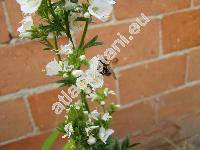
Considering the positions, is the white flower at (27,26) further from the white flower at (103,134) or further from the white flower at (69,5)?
the white flower at (103,134)

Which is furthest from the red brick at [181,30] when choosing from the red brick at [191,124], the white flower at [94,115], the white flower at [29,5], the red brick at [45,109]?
the white flower at [29,5]

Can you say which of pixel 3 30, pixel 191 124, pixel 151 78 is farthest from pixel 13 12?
pixel 191 124

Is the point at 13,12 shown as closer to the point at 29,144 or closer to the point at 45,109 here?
the point at 45,109

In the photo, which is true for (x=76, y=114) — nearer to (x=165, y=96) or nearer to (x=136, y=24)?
(x=136, y=24)

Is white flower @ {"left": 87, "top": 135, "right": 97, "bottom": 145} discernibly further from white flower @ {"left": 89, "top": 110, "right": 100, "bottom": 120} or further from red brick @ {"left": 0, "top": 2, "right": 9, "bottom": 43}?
red brick @ {"left": 0, "top": 2, "right": 9, "bottom": 43}

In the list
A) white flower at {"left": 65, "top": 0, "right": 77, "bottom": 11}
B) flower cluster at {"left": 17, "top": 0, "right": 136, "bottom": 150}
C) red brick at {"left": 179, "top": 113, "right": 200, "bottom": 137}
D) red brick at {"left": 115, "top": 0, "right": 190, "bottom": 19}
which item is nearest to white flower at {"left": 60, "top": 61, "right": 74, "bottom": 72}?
flower cluster at {"left": 17, "top": 0, "right": 136, "bottom": 150}

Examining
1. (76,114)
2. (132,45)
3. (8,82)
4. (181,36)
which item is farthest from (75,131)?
(181,36)

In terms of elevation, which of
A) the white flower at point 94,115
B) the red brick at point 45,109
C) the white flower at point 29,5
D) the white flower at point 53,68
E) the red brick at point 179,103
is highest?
the red brick at point 179,103
